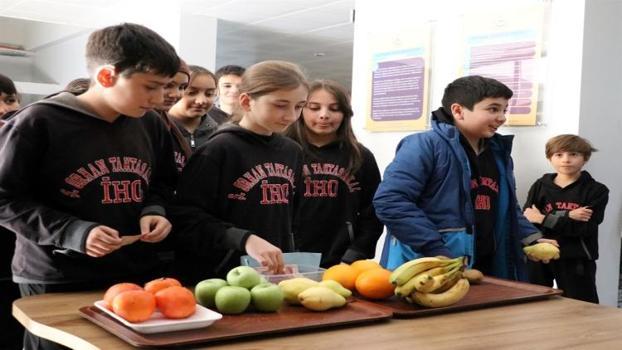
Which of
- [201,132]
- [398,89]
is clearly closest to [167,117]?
[201,132]

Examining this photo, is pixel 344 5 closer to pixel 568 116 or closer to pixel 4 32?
pixel 568 116

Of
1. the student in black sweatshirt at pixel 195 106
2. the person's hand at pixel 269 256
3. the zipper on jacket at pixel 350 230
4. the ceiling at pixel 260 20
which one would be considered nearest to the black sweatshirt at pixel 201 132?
the student in black sweatshirt at pixel 195 106

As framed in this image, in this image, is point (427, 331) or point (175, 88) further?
point (175, 88)

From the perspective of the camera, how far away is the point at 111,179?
161 centimetres

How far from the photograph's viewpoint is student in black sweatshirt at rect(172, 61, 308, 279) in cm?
180

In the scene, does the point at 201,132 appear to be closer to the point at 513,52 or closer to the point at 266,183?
the point at 266,183

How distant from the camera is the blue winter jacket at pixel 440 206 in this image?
224 centimetres

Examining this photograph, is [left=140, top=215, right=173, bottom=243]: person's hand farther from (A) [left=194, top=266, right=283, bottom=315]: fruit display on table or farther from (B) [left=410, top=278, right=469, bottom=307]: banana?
(B) [left=410, top=278, right=469, bottom=307]: banana

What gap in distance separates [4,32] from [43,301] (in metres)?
8.22

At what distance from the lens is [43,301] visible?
138cm

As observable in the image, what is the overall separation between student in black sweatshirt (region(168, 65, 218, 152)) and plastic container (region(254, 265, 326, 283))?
125 cm

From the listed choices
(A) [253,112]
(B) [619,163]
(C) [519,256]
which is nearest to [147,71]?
(A) [253,112]

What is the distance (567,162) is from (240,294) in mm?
1928

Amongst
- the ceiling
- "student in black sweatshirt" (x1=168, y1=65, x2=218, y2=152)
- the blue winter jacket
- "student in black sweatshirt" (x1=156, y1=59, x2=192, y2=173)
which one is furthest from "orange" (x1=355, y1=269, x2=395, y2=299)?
the ceiling
